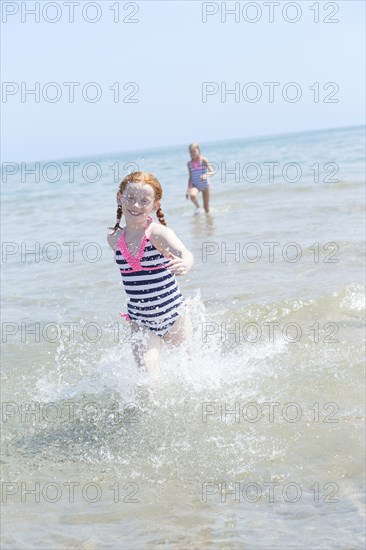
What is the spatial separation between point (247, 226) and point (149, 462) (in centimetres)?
945

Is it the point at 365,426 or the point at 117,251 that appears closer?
the point at 365,426

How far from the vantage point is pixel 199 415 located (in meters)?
4.87

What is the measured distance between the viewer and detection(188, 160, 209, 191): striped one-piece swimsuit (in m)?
16.7

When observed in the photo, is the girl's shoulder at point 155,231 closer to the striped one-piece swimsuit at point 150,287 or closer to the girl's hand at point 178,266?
the striped one-piece swimsuit at point 150,287

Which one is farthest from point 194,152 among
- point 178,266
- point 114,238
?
point 178,266

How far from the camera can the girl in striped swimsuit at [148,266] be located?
4.83 m

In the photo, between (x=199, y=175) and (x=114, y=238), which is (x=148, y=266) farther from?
(x=199, y=175)

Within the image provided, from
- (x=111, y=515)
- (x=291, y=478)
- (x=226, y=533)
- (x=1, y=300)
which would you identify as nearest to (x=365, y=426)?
(x=291, y=478)

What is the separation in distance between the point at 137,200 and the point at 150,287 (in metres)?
0.59

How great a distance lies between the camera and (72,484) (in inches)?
161

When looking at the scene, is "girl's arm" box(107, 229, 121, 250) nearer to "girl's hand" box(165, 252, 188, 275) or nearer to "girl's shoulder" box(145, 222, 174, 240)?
"girl's shoulder" box(145, 222, 174, 240)

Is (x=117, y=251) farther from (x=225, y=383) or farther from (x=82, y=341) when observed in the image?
(x=82, y=341)

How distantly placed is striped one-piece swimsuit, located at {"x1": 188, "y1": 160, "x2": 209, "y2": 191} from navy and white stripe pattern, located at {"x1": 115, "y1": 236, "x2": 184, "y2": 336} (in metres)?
11.8

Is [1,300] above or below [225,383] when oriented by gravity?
above
